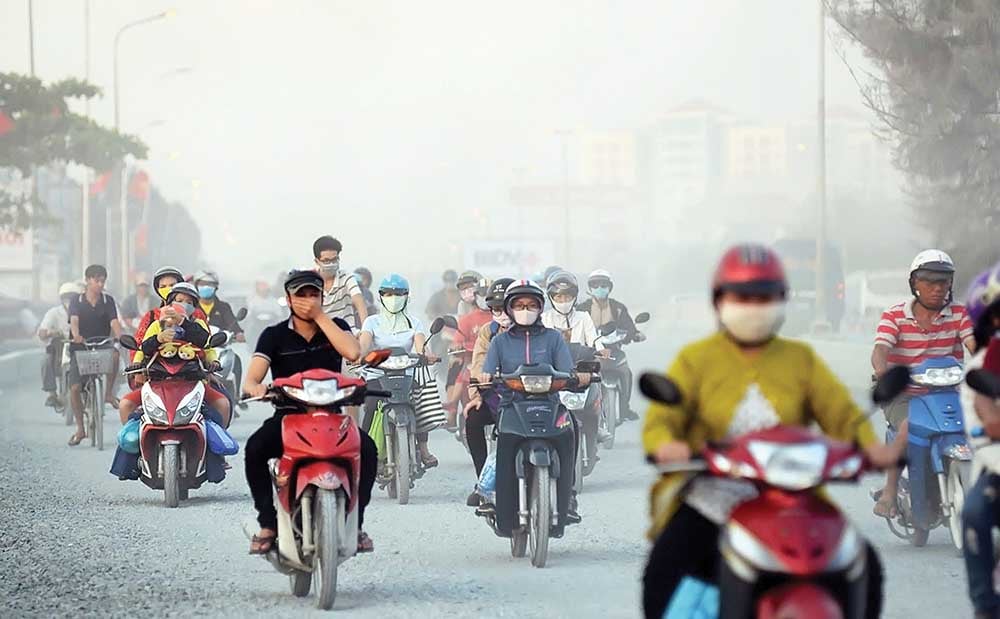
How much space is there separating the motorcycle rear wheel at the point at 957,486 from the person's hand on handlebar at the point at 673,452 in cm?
565

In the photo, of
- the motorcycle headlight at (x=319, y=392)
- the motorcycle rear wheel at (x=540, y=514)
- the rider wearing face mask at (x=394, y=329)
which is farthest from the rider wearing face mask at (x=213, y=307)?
the motorcycle headlight at (x=319, y=392)

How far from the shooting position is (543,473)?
1112cm

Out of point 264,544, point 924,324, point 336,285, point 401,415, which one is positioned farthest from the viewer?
point 336,285

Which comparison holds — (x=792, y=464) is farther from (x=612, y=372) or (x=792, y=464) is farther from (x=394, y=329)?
(x=612, y=372)

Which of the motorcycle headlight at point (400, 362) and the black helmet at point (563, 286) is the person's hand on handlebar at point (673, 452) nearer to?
the motorcycle headlight at point (400, 362)

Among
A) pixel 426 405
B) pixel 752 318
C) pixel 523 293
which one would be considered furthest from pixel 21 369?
pixel 752 318

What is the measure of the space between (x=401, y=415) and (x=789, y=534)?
9722mm

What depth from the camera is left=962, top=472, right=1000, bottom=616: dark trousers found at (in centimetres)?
707

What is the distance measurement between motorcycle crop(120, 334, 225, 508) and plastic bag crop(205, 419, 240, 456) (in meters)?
0.05

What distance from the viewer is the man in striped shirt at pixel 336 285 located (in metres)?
15.6

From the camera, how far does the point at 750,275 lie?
5.79 m

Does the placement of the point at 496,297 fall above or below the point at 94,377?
→ above

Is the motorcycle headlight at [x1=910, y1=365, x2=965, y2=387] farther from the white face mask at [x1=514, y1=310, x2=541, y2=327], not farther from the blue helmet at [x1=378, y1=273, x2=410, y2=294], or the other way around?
the blue helmet at [x1=378, y1=273, x2=410, y2=294]

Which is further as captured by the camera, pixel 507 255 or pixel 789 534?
pixel 507 255
